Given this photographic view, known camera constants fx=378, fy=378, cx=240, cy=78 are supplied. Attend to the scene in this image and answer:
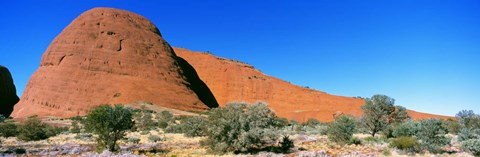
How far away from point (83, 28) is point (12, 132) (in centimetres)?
4093

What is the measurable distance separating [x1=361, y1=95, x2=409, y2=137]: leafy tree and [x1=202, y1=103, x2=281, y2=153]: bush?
12.6 metres

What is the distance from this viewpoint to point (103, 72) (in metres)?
62.5

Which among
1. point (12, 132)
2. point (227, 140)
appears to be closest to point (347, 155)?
point (227, 140)

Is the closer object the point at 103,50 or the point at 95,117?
the point at 95,117

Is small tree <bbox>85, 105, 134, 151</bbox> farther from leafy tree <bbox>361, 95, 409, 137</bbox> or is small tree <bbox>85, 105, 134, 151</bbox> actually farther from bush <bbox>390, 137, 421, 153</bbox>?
leafy tree <bbox>361, 95, 409, 137</bbox>

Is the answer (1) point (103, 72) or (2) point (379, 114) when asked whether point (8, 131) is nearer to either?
(2) point (379, 114)

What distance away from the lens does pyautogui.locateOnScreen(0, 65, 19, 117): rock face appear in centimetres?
7750

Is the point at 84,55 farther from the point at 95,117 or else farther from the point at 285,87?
the point at 95,117

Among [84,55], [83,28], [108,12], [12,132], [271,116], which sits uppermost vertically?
[108,12]

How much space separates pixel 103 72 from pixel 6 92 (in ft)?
107

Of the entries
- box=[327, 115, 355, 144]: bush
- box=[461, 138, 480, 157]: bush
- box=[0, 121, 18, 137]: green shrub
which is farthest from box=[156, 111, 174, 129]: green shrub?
box=[461, 138, 480, 157]: bush

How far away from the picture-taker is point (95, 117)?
1838 cm

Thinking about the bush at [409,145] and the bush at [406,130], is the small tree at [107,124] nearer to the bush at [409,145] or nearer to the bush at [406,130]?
the bush at [409,145]

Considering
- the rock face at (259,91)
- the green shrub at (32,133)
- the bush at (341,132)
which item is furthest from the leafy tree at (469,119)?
the rock face at (259,91)
